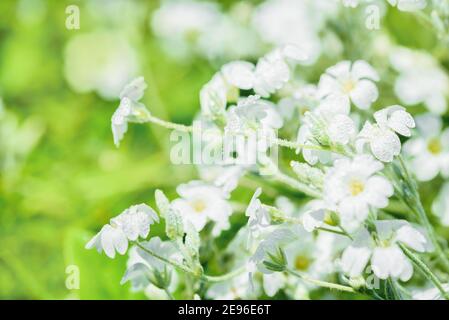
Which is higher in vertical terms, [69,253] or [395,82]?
[395,82]

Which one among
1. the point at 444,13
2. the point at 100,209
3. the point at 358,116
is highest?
the point at 444,13

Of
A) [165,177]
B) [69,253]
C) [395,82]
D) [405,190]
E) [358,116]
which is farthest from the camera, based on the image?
[165,177]

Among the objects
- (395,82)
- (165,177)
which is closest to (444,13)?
(395,82)

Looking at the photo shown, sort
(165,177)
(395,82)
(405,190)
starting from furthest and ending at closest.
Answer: (165,177) → (395,82) → (405,190)

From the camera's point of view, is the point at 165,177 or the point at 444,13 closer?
the point at 444,13

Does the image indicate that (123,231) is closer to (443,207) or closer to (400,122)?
(400,122)

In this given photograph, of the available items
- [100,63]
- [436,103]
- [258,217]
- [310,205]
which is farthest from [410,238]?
[100,63]
